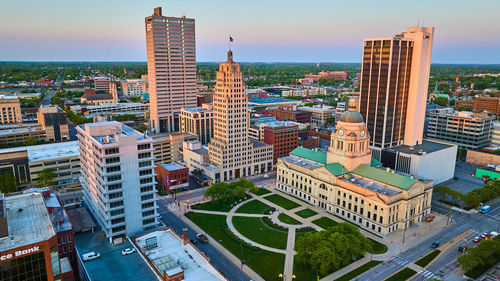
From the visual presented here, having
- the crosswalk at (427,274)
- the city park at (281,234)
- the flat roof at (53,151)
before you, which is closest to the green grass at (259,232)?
the city park at (281,234)

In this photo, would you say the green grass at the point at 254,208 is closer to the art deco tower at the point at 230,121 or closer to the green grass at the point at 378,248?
the art deco tower at the point at 230,121

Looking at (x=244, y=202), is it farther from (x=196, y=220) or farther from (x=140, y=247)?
(x=140, y=247)

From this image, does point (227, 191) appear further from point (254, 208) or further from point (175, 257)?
point (175, 257)

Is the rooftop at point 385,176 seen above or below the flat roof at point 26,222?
below

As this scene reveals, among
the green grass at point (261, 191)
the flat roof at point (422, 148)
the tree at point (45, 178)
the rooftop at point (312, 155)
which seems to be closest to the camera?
the tree at point (45, 178)

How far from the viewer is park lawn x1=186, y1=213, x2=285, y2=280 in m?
87.5

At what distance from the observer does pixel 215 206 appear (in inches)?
4968

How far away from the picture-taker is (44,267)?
165ft

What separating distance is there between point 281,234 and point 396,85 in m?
92.7

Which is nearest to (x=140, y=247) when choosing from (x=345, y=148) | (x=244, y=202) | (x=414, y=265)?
(x=244, y=202)

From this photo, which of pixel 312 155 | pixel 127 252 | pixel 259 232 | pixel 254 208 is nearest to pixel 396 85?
pixel 312 155

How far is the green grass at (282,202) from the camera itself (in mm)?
127188

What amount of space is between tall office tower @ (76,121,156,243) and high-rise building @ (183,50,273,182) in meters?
61.0

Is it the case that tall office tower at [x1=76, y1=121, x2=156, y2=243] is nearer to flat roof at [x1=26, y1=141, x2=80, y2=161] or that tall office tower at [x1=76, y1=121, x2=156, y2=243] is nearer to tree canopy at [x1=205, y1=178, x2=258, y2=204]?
tree canopy at [x1=205, y1=178, x2=258, y2=204]
